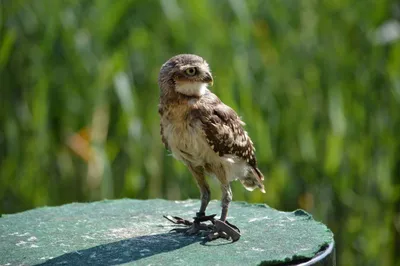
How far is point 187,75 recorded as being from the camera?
95.0 inches

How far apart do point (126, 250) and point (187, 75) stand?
1.74ft

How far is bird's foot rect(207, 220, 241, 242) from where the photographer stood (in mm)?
2381

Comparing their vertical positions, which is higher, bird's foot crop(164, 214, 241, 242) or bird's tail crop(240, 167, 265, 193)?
bird's tail crop(240, 167, 265, 193)

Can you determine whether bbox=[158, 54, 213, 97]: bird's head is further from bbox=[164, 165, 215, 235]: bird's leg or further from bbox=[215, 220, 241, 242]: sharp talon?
bbox=[215, 220, 241, 242]: sharp talon

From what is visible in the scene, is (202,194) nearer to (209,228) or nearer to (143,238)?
(209,228)

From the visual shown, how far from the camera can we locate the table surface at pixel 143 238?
2.23 m

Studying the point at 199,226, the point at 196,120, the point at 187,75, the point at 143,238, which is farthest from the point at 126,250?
the point at 187,75

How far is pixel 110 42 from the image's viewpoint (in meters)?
3.74

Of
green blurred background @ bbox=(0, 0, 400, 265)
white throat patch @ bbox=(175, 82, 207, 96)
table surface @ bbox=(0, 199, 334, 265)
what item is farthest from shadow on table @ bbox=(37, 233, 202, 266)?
green blurred background @ bbox=(0, 0, 400, 265)

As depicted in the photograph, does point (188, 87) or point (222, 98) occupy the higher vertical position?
point (188, 87)

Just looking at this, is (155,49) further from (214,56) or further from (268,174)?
(268,174)

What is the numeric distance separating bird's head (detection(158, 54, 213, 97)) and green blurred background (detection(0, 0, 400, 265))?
1.14 m

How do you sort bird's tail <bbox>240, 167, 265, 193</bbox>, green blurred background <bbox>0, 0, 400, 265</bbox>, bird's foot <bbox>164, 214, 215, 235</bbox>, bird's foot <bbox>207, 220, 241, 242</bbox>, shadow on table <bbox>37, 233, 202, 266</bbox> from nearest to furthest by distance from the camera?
1. shadow on table <bbox>37, 233, 202, 266</bbox>
2. bird's foot <bbox>207, 220, 241, 242</bbox>
3. bird's foot <bbox>164, 214, 215, 235</bbox>
4. bird's tail <bbox>240, 167, 265, 193</bbox>
5. green blurred background <bbox>0, 0, 400, 265</bbox>

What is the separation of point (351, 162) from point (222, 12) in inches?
37.1
